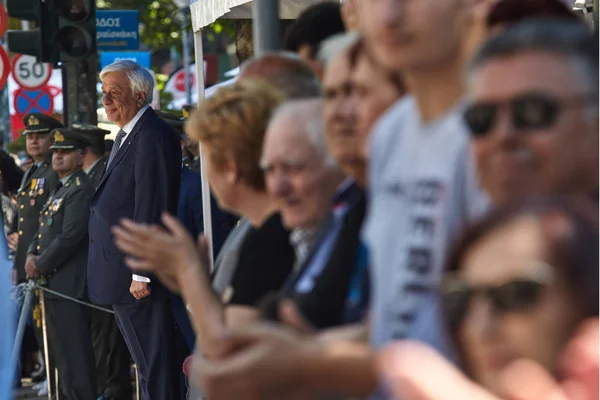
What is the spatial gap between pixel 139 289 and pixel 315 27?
359cm

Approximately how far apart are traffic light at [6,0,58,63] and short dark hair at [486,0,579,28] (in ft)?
29.6

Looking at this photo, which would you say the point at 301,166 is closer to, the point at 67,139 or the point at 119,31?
the point at 67,139

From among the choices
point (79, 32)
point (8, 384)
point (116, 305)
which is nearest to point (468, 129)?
point (8, 384)

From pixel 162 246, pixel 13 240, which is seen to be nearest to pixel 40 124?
pixel 13 240

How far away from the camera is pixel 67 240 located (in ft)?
29.2

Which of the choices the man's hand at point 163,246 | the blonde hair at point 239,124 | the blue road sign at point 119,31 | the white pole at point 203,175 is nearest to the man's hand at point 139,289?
the white pole at point 203,175

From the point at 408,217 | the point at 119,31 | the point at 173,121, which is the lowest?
the point at 408,217

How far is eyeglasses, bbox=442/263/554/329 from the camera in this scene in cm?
159

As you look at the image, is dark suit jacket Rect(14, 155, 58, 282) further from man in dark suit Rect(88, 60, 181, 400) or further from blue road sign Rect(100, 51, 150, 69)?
blue road sign Rect(100, 51, 150, 69)

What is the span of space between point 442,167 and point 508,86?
0.93 feet

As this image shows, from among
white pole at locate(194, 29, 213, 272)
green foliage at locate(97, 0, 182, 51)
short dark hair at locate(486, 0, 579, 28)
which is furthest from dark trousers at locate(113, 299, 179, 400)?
green foliage at locate(97, 0, 182, 51)

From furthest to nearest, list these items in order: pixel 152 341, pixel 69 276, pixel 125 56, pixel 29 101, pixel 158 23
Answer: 1. pixel 158 23
2. pixel 29 101
3. pixel 125 56
4. pixel 69 276
5. pixel 152 341

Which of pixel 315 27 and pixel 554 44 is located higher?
pixel 315 27

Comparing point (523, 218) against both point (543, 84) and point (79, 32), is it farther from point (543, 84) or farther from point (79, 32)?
point (79, 32)
